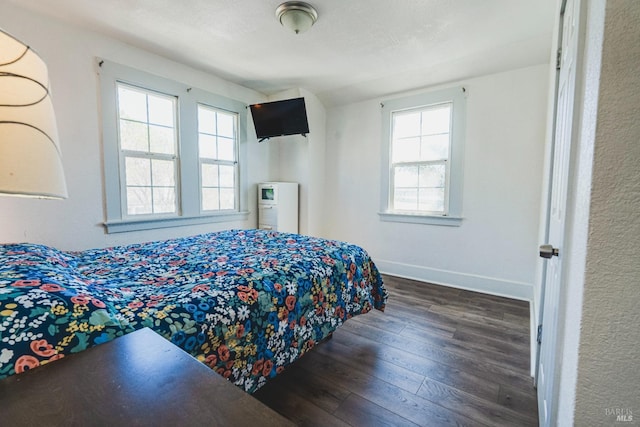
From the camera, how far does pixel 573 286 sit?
0.72 m

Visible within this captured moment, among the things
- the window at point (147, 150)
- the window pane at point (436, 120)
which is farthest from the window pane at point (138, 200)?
the window pane at point (436, 120)

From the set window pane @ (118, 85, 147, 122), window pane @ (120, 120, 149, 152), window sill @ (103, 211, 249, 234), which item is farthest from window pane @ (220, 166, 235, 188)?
window pane @ (118, 85, 147, 122)

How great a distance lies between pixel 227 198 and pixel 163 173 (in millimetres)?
862

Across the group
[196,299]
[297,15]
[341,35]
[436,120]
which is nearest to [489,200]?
[436,120]

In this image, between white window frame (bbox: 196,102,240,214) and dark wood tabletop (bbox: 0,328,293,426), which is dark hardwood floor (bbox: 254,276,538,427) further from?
white window frame (bbox: 196,102,240,214)

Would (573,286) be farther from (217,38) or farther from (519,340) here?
(217,38)

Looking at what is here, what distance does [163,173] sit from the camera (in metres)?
3.04

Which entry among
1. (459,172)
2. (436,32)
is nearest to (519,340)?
(459,172)

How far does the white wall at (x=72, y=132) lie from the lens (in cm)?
213

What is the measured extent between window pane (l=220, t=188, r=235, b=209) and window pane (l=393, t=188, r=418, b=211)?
7.28ft

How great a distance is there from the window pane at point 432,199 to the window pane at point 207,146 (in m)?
2.71

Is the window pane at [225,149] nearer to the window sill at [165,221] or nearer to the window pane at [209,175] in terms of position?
the window pane at [209,175]

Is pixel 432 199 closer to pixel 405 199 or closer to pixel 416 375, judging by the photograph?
pixel 405 199

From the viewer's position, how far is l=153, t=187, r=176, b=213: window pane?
2992mm
